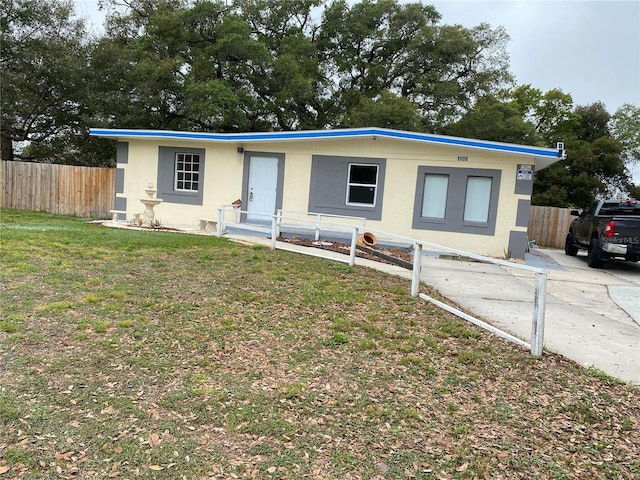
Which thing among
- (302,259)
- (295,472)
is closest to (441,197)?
(302,259)

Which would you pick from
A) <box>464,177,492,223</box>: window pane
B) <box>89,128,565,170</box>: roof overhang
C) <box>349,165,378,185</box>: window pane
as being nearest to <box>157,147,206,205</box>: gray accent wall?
<box>89,128,565,170</box>: roof overhang

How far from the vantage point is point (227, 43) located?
65.6ft

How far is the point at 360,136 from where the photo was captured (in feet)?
37.6

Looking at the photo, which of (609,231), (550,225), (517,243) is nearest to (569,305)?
(517,243)

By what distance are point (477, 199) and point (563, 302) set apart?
5.07m

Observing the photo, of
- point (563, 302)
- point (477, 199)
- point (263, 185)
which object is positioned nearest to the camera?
point (563, 302)

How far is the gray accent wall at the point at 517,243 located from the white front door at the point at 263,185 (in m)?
6.47

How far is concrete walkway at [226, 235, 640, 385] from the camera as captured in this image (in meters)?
4.43

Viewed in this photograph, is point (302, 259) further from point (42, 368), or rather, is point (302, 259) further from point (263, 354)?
point (42, 368)

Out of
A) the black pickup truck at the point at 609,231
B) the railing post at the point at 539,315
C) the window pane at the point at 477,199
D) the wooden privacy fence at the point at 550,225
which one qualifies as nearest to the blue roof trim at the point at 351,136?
the window pane at the point at 477,199

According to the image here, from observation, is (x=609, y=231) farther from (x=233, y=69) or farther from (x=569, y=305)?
(x=233, y=69)

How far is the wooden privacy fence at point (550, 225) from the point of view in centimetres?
1862

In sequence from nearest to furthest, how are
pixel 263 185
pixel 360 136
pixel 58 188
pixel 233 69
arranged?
pixel 360 136
pixel 263 185
pixel 58 188
pixel 233 69

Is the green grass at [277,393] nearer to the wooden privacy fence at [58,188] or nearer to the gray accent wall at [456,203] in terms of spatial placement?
the gray accent wall at [456,203]
